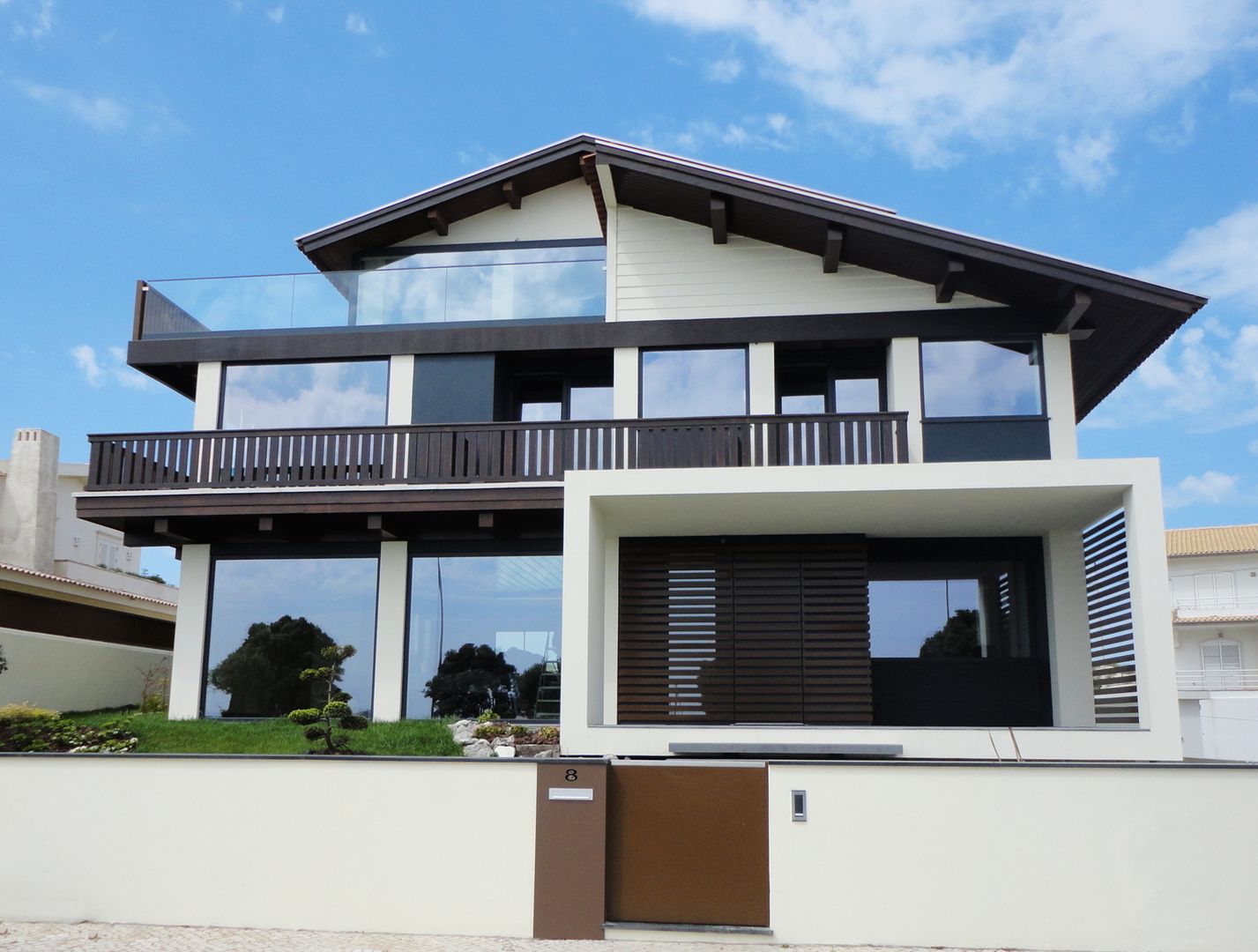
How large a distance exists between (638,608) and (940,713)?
4120 millimetres

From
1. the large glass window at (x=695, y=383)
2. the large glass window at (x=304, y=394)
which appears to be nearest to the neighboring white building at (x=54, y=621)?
the large glass window at (x=304, y=394)

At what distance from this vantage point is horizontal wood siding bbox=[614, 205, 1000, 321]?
16.6 meters

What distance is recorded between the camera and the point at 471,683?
1670 cm

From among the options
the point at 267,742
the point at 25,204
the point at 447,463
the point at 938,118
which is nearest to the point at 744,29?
the point at 938,118

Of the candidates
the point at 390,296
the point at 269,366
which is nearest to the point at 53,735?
the point at 269,366

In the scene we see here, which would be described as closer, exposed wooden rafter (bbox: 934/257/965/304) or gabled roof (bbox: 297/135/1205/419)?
gabled roof (bbox: 297/135/1205/419)

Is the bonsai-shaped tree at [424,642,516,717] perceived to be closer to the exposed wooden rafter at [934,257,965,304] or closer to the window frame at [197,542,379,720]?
the window frame at [197,542,379,720]

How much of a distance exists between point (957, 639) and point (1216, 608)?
42180 mm

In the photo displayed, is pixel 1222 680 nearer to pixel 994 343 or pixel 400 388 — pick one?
pixel 994 343

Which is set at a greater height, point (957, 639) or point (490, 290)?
point (490, 290)

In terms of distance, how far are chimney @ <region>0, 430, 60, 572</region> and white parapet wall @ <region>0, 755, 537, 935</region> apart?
24.5 meters

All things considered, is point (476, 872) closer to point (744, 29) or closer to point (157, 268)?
point (157, 268)

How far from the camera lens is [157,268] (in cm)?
1889

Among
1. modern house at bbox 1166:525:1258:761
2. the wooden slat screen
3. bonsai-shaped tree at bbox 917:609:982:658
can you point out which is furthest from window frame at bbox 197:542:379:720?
modern house at bbox 1166:525:1258:761
